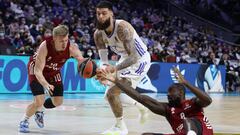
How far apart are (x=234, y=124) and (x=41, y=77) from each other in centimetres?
389

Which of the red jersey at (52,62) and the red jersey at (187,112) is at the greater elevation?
the red jersey at (52,62)

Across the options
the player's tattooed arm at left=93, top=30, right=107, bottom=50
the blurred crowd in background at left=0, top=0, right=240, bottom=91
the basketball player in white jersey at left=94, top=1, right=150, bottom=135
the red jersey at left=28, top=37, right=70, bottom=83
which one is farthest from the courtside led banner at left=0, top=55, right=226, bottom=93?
the player's tattooed arm at left=93, top=30, right=107, bottom=50

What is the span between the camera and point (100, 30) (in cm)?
758

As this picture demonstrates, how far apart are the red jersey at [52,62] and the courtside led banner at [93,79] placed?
816 cm

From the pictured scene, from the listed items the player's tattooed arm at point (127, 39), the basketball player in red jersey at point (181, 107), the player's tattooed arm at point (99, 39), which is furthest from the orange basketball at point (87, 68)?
the player's tattooed arm at point (99, 39)

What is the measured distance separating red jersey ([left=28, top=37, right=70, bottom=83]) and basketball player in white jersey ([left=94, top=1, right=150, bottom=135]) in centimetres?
60

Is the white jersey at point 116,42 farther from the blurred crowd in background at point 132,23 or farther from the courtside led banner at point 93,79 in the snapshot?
the blurred crowd in background at point 132,23

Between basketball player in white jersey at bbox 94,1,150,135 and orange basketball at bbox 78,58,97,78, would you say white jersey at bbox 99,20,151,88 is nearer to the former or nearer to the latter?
basketball player in white jersey at bbox 94,1,150,135

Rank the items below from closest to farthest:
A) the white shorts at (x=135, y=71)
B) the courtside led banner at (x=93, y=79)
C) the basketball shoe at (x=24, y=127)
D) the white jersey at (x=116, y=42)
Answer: the white jersey at (x=116, y=42) < the basketball shoe at (x=24, y=127) < the white shorts at (x=135, y=71) < the courtside led banner at (x=93, y=79)

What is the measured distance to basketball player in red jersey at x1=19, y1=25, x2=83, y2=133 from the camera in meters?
7.62

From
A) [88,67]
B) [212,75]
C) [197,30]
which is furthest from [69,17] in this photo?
[88,67]

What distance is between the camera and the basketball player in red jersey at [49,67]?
7.62 m

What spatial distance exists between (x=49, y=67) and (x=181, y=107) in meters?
3.16

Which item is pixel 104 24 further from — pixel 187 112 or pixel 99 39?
pixel 187 112
